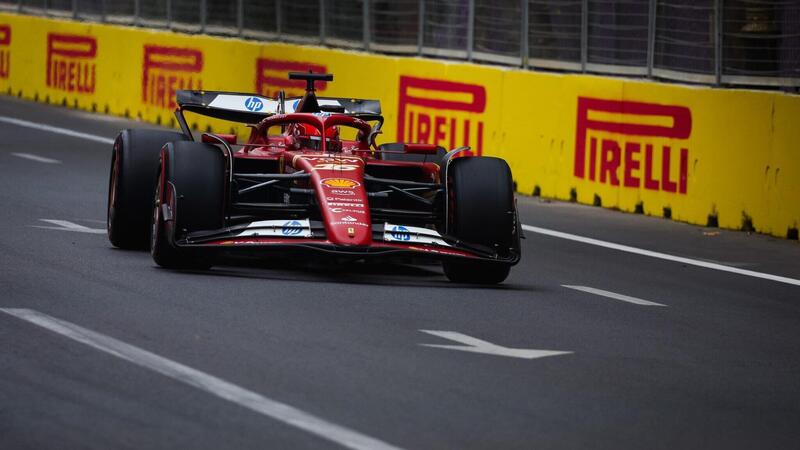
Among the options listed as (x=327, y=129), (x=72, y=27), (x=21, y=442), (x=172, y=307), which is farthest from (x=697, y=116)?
(x=72, y=27)

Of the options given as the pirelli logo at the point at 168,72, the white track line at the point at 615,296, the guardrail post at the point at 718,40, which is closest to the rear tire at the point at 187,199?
the white track line at the point at 615,296

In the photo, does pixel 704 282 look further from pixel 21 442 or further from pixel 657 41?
pixel 21 442

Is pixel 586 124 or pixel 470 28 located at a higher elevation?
pixel 470 28

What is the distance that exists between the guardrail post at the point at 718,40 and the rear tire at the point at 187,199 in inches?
Answer: 284

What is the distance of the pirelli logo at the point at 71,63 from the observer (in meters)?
31.7

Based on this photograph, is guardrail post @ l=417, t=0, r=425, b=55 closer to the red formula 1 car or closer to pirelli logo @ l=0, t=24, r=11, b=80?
the red formula 1 car

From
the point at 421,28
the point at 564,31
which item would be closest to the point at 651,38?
the point at 564,31

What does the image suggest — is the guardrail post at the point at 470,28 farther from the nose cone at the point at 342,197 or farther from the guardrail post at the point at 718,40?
the nose cone at the point at 342,197

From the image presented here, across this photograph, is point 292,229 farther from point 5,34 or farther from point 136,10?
point 5,34

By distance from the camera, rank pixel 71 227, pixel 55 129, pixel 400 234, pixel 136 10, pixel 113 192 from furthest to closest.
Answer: pixel 136 10 → pixel 55 129 → pixel 71 227 → pixel 113 192 → pixel 400 234

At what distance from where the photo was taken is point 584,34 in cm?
2097

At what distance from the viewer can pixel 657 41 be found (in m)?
19.9

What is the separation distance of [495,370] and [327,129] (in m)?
4.77

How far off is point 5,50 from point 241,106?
20157 millimetres
